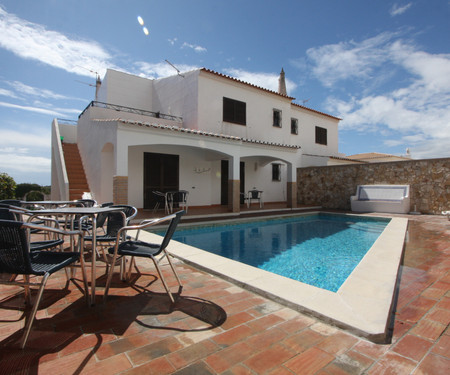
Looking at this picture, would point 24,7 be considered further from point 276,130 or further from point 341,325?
point 276,130

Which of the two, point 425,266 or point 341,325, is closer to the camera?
point 341,325

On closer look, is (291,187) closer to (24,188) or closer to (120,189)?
(120,189)

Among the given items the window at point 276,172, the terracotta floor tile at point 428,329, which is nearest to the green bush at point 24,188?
the window at point 276,172

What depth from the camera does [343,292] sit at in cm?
265

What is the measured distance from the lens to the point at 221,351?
66.3 inches

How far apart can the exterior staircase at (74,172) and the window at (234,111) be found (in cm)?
727

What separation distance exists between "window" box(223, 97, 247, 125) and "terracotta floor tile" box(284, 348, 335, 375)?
1217 cm

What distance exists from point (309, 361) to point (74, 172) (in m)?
12.4

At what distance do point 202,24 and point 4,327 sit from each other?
11.1m

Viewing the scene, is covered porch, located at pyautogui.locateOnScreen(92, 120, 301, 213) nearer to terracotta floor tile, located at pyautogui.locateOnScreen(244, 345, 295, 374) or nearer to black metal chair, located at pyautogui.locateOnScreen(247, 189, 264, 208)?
black metal chair, located at pyautogui.locateOnScreen(247, 189, 264, 208)

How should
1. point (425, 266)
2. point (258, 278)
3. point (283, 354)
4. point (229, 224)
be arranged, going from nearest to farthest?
1. point (283, 354)
2. point (258, 278)
3. point (425, 266)
4. point (229, 224)

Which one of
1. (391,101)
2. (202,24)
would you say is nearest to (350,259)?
(202,24)

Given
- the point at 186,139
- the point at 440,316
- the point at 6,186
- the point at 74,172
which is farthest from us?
the point at 74,172

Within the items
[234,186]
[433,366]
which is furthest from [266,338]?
[234,186]
